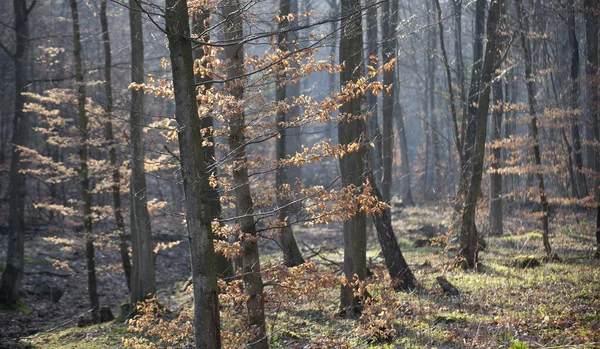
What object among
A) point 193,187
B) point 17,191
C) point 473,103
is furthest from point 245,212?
point 17,191

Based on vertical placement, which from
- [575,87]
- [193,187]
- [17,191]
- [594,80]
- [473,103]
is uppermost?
[575,87]

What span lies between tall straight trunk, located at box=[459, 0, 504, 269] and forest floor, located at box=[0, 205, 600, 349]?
512mm

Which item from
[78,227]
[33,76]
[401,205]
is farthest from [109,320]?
[401,205]

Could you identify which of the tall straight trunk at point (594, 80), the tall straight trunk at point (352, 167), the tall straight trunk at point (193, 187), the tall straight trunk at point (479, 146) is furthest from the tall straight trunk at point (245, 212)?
the tall straight trunk at point (594, 80)

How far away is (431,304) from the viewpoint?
9383mm

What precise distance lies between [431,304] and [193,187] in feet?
18.6

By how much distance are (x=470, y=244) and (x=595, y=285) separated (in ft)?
11.4

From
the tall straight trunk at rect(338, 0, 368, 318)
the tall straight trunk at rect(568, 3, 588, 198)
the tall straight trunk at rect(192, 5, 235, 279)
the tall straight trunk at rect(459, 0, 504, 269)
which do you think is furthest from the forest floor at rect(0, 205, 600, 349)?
the tall straight trunk at rect(192, 5, 235, 279)

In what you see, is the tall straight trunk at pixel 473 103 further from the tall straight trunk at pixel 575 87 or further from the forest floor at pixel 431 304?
the forest floor at pixel 431 304

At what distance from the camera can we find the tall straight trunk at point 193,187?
5168mm

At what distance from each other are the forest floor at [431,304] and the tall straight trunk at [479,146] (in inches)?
20.2

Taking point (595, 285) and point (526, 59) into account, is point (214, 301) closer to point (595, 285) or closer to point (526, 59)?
point (595, 285)

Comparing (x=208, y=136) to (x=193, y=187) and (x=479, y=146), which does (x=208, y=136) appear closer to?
(x=193, y=187)

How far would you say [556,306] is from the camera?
27.7 feet
